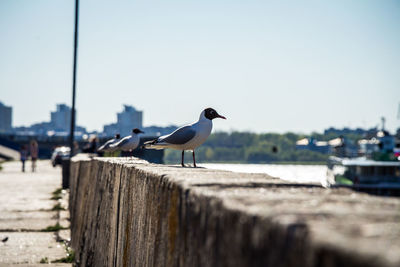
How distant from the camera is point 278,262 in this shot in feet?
4.84

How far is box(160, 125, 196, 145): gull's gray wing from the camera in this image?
6090 millimetres

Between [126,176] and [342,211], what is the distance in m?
2.72

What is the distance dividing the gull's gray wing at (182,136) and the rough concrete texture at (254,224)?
2.31 meters

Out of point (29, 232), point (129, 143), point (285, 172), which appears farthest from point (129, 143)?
point (285, 172)

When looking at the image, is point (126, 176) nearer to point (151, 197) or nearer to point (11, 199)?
point (151, 197)

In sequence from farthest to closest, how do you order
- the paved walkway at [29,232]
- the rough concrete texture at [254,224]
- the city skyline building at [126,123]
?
the city skyline building at [126,123], the paved walkway at [29,232], the rough concrete texture at [254,224]

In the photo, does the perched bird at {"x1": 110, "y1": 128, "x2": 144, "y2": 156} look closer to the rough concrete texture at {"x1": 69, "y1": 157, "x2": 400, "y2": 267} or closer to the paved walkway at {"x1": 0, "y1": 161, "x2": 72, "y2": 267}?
the paved walkway at {"x1": 0, "y1": 161, "x2": 72, "y2": 267}

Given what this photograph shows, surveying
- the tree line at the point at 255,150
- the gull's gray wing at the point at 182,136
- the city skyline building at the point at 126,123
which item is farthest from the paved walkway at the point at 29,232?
the tree line at the point at 255,150

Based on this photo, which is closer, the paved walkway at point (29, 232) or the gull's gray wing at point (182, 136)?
the gull's gray wing at point (182, 136)

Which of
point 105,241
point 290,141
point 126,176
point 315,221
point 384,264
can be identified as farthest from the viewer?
point 290,141

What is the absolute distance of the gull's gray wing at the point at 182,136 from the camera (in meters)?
6.09

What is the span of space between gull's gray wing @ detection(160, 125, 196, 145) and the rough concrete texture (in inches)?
91.1

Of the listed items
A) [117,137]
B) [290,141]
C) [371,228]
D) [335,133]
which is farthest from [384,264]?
[335,133]

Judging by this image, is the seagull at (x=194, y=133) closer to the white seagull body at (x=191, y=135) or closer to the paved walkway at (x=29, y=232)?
the white seagull body at (x=191, y=135)
